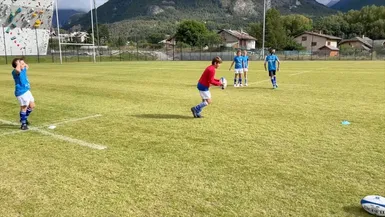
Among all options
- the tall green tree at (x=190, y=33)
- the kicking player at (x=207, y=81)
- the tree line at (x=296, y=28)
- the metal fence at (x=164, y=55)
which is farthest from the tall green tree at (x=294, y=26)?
the kicking player at (x=207, y=81)

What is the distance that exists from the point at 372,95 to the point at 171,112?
27.6 feet

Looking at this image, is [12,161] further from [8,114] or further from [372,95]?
[372,95]

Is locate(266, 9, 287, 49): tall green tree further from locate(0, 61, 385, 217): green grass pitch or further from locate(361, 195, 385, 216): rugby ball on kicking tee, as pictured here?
locate(361, 195, 385, 216): rugby ball on kicking tee

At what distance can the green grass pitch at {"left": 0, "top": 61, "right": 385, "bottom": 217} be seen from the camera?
4035 millimetres

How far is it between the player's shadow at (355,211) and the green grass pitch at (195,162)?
1 cm

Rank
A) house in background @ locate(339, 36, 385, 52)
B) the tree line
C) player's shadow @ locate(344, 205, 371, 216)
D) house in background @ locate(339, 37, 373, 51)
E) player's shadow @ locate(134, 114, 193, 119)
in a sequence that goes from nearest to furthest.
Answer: player's shadow @ locate(344, 205, 371, 216) → player's shadow @ locate(134, 114, 193, 119) → house in background @ locate(339, 36, 385, 52) → house in background @ locate(339, 37, 373, 51) → the tree line

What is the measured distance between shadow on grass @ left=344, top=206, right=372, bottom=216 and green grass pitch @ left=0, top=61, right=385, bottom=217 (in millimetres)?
12

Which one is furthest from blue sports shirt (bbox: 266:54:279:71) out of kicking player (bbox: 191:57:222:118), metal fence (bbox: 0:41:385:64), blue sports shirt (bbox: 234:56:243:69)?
metal fence (bbox: 0:41:385:64)

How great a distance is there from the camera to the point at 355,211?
3.79 meters

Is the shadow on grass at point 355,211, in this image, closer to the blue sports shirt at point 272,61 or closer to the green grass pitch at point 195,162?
the green grass pitch at point 195,162

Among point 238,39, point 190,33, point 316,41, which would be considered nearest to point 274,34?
point 238,39

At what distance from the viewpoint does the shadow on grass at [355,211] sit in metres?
3.74

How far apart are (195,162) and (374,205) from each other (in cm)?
270

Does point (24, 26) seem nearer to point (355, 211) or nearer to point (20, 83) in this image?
point (20, 83)
